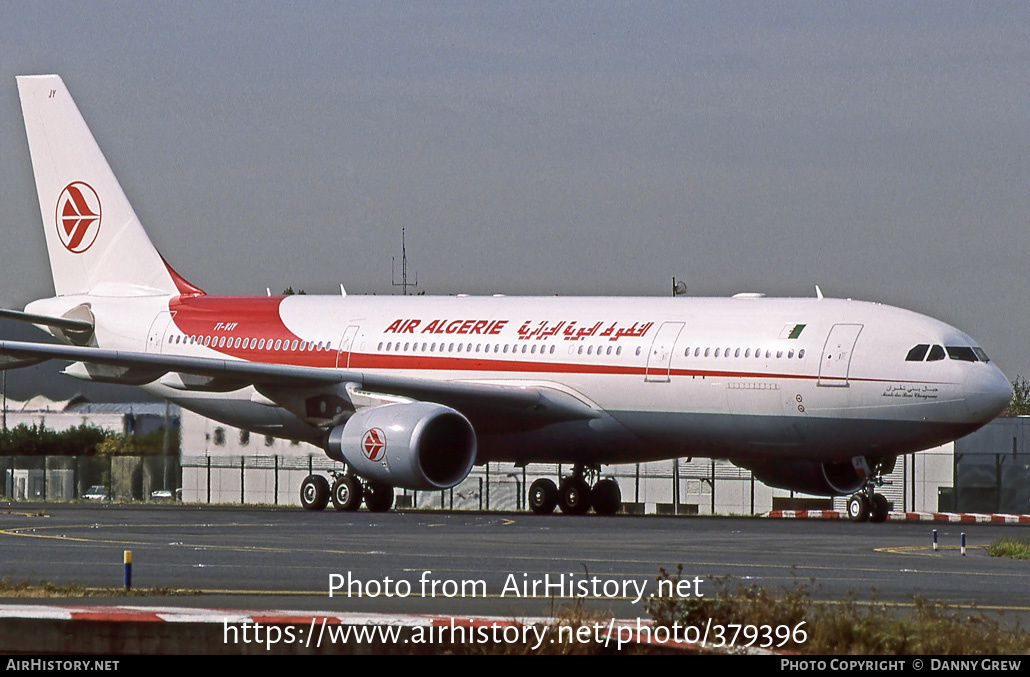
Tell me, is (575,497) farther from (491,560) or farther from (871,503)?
(491,560)

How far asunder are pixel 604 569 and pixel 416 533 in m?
8.54

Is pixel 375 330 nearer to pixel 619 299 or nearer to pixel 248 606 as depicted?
pixel 619 299

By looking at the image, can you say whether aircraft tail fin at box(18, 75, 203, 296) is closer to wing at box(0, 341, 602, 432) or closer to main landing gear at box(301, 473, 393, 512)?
wing at box(0, 341, 602, 432)

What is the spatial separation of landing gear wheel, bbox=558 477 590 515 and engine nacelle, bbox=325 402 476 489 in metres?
4.12

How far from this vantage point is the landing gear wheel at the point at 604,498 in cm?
3841

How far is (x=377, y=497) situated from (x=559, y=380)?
4.71 meters

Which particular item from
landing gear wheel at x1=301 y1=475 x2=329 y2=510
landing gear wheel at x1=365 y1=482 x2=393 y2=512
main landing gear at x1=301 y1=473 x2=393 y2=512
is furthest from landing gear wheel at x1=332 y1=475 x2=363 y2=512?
landing gear wheel at x1=301 y1=475 x2=329 y2=510

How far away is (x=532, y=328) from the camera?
37125 mm

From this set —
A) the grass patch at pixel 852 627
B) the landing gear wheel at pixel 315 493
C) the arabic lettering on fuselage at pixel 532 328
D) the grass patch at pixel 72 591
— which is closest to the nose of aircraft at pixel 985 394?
the arabic lettering on fuselage at pixel 532 328

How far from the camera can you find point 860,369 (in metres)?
32.3

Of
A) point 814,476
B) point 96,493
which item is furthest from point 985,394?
point 96,493

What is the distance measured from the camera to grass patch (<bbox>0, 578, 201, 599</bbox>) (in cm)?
1677

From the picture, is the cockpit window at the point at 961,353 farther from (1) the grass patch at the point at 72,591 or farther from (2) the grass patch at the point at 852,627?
(2) the grass patch at the point at 852,627
